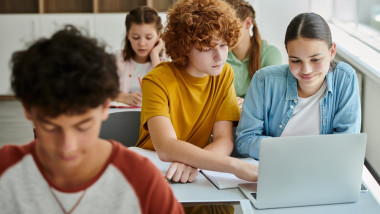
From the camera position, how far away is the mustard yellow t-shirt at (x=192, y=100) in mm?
1774

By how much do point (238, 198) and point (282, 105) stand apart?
0.49 metres

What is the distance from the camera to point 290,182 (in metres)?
1.27

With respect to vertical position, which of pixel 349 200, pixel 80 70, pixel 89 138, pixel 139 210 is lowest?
pixel 349 200

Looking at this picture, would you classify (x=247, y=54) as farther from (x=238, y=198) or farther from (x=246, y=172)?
(x=238, y=198)

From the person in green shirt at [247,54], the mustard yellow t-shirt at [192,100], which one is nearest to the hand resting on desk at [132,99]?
the person in green shirt at [247,54]

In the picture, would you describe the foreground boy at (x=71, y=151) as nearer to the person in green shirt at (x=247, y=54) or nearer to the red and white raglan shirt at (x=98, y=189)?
the red and white raglan shirt at (x=98, y=189)

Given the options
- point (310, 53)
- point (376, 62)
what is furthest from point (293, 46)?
point (376, 62)

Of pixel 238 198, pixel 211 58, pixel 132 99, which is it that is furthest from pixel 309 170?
pixel 132 99

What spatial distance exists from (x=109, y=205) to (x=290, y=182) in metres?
0.54

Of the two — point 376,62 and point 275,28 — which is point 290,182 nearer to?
point 376,62

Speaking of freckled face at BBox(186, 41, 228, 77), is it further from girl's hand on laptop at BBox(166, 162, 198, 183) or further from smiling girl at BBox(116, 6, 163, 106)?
smiling girl at BBox(116, 6, 163, 106)

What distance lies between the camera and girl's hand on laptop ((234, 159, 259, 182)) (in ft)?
4.65

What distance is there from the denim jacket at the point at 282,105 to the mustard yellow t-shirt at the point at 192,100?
0.46 feet

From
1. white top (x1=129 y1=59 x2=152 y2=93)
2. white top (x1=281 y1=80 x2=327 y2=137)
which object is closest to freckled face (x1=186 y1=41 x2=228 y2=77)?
white top (x1=281 y1=80 x2=327 y2=137)
